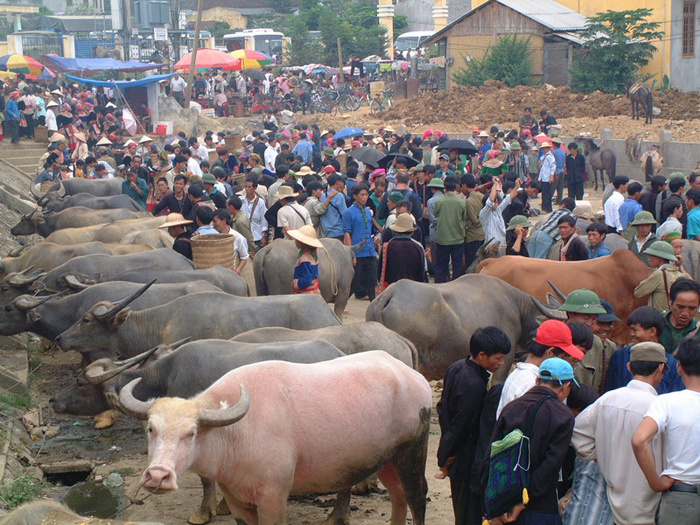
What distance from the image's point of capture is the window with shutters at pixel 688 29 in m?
31.4

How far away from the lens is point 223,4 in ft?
213

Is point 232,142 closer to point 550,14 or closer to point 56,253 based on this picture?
point 56,253

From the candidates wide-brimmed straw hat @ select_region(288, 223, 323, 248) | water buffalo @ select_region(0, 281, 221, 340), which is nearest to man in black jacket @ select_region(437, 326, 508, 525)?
wide-brimmed straw hat @ select_region(288, 223, 323, 248)

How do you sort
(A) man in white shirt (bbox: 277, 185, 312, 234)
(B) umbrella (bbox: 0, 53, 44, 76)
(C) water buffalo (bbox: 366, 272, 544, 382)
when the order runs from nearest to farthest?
(C) water buffalo (bbox: 366, 272, 544, 382), (A) man in white shirt (bbox: 277, 185, 312, 234), (B) umbrella (bbox: 0, 53, 44, 76)

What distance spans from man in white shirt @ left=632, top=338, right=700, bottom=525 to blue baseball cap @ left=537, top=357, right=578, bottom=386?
0.44 meters

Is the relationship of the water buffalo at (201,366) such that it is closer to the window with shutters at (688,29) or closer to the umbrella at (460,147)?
the umbrella at (460,147)

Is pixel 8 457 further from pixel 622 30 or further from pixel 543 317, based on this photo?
pixel 622 30

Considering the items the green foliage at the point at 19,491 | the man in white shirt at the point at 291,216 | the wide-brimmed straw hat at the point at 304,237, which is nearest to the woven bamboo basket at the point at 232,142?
the man in white shirt at the point at 291,216

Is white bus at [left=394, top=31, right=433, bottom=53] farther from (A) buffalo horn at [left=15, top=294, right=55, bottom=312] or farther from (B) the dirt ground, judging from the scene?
(A) buffalo horn at [left=15, top=294, right=55, bottom=312]

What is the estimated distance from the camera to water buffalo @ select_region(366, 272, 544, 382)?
26.7 ft

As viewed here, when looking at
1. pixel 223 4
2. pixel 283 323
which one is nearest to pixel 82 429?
pixel 283 323

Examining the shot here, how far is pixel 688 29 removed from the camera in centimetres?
3175

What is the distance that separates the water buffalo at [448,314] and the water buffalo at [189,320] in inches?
23.5

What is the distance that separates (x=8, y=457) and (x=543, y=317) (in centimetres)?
472
